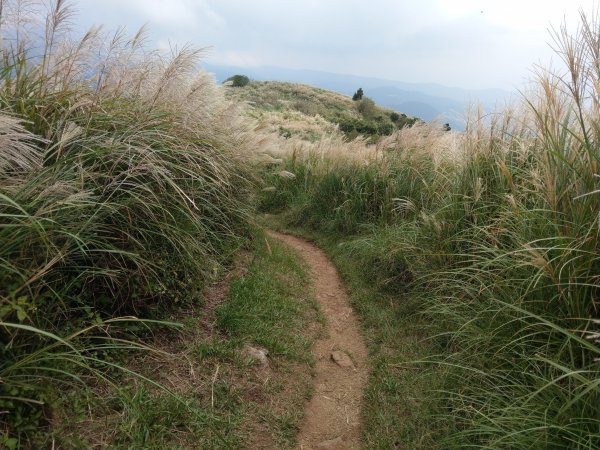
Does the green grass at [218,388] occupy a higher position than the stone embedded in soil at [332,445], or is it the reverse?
the green grass at [218,388]

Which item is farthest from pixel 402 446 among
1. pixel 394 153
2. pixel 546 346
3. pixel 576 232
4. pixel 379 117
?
pixel 379 117

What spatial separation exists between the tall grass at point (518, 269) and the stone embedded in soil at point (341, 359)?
0.84 metres

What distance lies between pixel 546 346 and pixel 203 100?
13.6ft

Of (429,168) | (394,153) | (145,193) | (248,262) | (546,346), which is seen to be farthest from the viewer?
(394,153)

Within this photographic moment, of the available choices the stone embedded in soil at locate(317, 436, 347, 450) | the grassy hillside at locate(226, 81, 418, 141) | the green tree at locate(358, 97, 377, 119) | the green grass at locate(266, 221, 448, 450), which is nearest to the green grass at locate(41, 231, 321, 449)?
the stone embedded in soil at locate(317, 436, 347, 450)

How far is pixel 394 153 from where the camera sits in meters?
7.18

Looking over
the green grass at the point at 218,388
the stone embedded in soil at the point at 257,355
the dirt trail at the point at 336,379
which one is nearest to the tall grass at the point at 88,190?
the green grass at the point at 218,388

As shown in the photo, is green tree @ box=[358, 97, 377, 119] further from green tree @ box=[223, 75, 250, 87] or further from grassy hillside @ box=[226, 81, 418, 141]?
green tree @ box=[223, 75, 250, 87]

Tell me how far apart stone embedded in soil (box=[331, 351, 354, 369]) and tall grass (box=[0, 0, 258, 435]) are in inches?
56.7

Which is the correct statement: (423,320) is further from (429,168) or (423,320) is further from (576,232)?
(429,168)

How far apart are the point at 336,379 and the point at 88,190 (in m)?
2.51

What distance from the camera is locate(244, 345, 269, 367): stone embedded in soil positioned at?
10.5ft

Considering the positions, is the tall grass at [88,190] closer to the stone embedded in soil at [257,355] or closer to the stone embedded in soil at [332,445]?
the stone embedded in soil at [257,355]

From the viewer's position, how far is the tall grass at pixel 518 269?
2.14 metres
